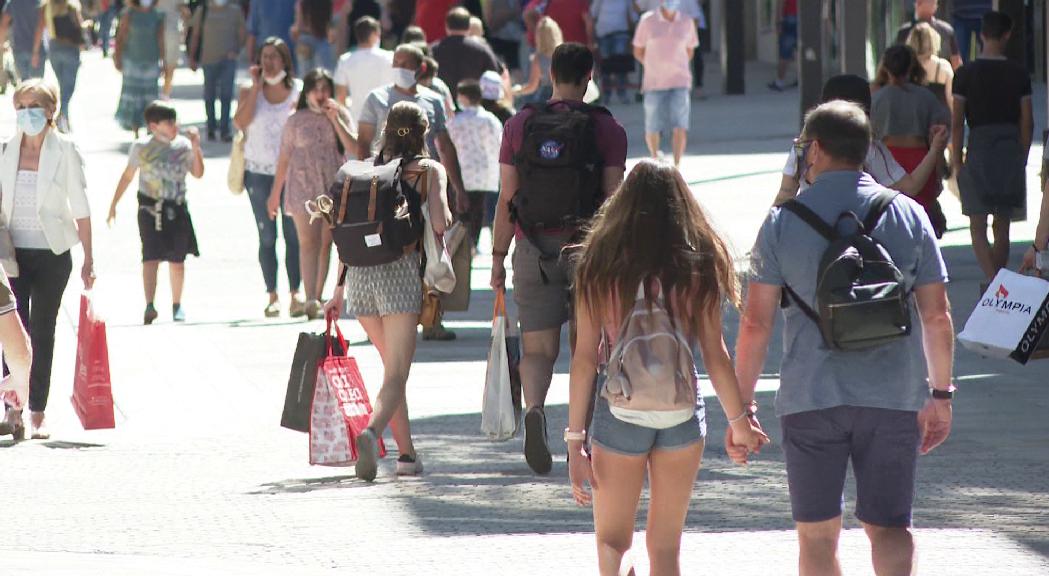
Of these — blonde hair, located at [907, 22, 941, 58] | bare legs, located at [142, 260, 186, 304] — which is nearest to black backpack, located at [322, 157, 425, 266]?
bare legs, located at [142, 260, 186, 304]

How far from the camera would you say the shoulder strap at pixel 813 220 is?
542 centimetres

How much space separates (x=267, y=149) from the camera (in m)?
13.5

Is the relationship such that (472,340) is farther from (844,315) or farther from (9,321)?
(844,315)

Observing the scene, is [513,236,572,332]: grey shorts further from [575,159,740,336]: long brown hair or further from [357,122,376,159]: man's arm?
[357,122,376,159]: man's arm

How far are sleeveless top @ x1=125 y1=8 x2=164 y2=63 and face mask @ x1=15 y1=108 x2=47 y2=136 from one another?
14611 millimetres

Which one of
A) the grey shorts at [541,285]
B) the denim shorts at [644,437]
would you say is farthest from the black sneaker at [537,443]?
the denim shorts at [644,437]

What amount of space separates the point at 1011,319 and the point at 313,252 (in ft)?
18.1

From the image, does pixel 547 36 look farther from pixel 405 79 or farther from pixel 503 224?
pixel 503 224

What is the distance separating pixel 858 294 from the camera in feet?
17.4

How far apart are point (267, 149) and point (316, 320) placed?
1.20 m

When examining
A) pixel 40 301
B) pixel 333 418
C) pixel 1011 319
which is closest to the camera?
pixel 333 418

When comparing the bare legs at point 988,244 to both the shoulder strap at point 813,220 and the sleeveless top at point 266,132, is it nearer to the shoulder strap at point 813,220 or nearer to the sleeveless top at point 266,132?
the sleeveless top at point 266,132

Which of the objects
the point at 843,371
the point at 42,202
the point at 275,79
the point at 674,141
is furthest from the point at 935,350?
the point at 674,141

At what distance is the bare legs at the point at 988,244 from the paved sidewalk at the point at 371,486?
0.87 feet
